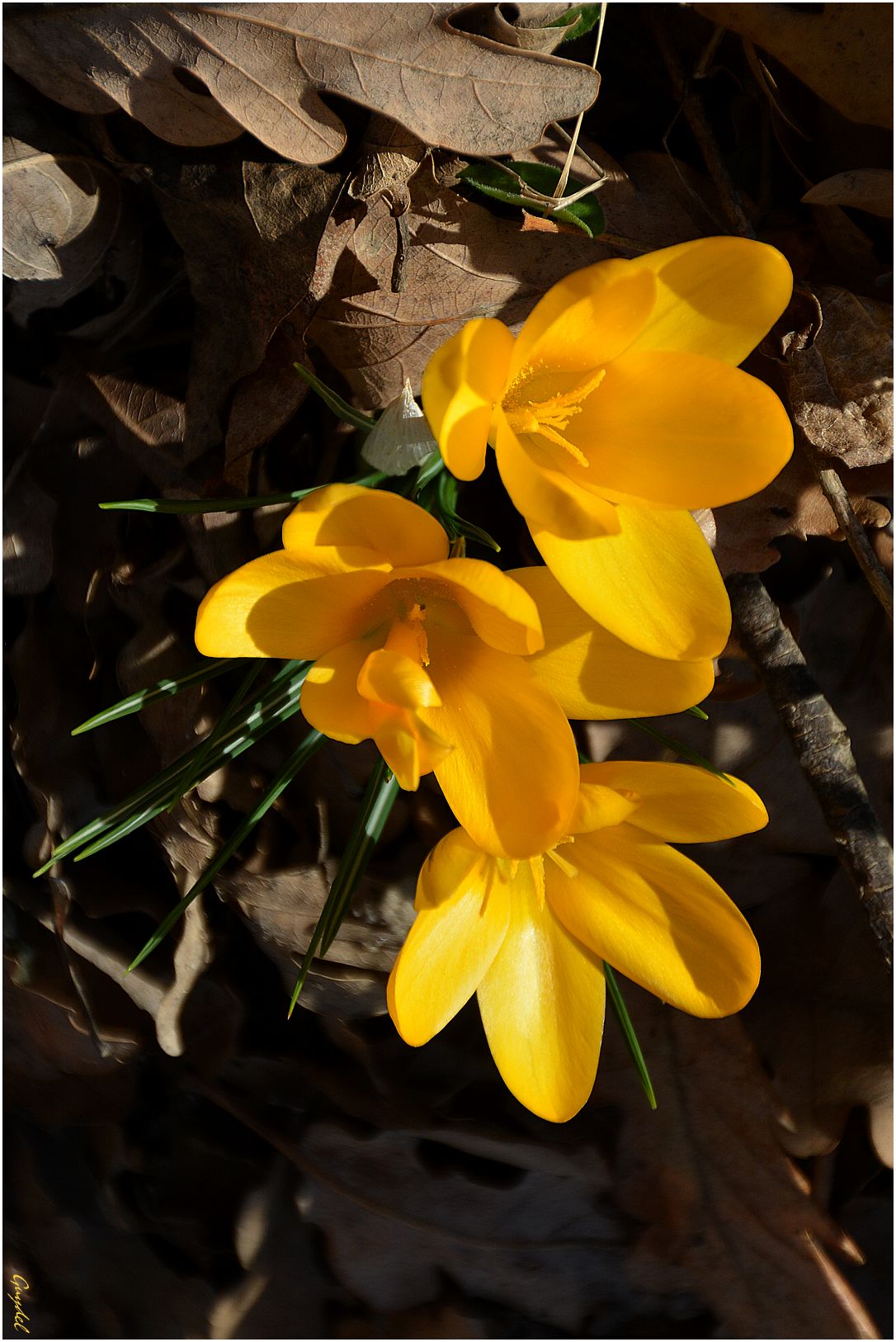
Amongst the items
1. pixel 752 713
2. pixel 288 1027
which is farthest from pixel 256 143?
pixel 288 1027

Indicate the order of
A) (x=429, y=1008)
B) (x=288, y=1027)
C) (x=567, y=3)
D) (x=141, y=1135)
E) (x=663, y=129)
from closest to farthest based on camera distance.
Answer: (x=429, y=1008), (x=567, y=3), (x=663, y=129), (x=288, y=1027), (x=141, y=1135)

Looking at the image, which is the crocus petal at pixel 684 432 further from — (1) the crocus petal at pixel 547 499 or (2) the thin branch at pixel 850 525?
(2) the thin branch at pixel 850 525

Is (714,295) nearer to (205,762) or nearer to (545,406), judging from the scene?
(545,406)

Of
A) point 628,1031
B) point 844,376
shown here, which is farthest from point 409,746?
point 844,376

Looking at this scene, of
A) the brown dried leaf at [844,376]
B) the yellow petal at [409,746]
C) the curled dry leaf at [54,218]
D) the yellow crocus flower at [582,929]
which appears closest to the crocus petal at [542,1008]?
the yellow crocus flower at [582,929]

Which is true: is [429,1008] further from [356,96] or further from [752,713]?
[356,96]
